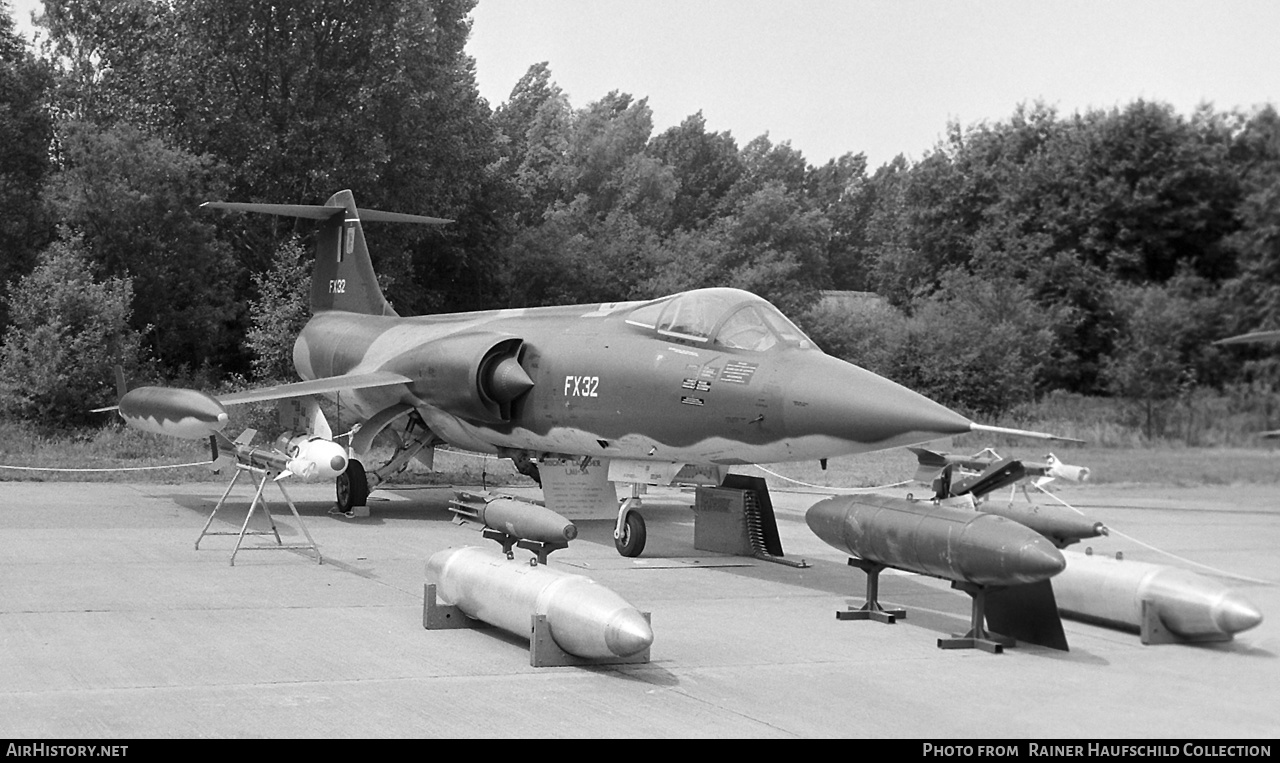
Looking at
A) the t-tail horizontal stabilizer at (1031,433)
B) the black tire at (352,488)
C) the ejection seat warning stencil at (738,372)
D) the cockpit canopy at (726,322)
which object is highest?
the cockpit canopy at (726,322)

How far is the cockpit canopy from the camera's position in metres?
12.8

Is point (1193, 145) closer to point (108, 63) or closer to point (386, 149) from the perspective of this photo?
point (386, 149)

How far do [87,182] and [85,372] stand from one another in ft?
23.4

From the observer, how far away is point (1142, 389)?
906cm

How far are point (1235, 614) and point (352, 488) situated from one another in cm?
1172

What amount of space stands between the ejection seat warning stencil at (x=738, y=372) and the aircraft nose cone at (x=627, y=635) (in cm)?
481

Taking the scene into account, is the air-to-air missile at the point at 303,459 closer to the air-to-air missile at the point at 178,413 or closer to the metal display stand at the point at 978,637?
the air-to-air missile at the point at 178,413

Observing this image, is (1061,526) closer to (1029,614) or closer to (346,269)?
(1029,614)

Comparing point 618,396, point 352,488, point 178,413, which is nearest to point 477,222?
point 352,488

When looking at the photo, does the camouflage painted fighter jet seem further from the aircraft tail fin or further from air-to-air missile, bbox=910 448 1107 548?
the aircraft tail fin

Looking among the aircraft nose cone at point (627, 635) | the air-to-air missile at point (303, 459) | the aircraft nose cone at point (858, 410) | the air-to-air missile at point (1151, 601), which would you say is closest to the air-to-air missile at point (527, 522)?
the aircraft nose cone at point (627, 635)

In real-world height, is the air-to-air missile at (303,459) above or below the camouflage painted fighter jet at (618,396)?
below

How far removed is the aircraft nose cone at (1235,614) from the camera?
8578 millimetres

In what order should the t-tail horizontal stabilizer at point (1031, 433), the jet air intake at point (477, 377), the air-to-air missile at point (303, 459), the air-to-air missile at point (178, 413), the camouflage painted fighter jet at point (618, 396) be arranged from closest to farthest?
the t-tail horizontal stabilizer at point (1031, 433)
the camouflage painted fighter jet at point (618, 396)
the air-to-air missile at point (303, 459)
the air-to-air missile at point (178, 413)
the jet air intake at point (477, 377)
